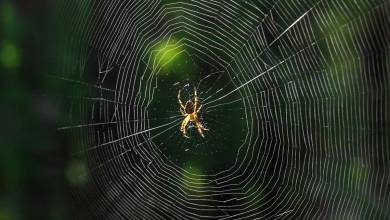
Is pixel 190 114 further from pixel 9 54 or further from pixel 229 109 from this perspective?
pixel 9 54

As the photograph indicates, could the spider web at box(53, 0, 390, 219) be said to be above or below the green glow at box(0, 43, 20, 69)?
below

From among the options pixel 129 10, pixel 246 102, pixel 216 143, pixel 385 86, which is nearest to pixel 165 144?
pixel 216 143

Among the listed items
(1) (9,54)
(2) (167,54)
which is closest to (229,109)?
(2) (167,54)

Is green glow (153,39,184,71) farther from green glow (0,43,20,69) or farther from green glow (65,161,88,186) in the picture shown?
green glow (0,43,20,69)

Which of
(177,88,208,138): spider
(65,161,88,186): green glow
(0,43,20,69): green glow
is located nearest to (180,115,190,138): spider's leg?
(177,88,208,138): spider

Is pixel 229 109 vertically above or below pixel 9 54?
below

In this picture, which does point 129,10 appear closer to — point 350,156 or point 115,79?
point 115,79

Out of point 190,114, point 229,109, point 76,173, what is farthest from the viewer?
point 190,114
